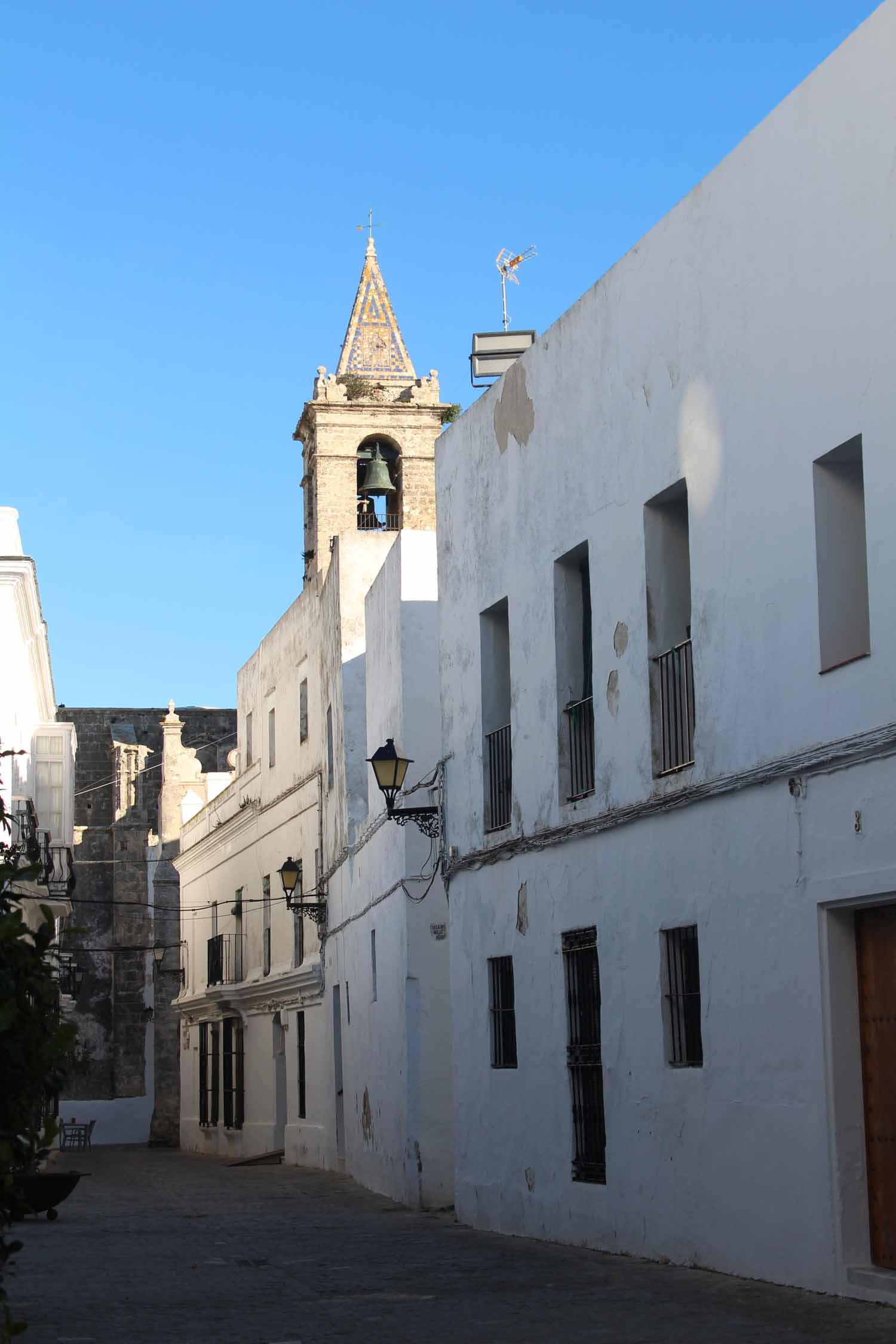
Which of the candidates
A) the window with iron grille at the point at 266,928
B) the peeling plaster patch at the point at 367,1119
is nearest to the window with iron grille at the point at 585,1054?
the peeling plaster patch at the point at 367,1119

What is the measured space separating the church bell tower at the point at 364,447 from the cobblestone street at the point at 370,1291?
13762 mm

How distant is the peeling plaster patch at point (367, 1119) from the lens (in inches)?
813

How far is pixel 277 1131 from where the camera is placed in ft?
96.5

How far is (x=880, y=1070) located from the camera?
29.8 feet

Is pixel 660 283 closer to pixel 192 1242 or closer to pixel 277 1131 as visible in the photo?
pixel 192 1242

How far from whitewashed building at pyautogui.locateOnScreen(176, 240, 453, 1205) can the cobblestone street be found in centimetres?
266

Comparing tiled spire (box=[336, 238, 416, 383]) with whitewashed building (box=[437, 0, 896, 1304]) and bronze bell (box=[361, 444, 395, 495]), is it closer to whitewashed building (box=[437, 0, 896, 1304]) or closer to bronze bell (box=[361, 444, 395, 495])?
bronze bell (box=[361, 444, 395, 495])

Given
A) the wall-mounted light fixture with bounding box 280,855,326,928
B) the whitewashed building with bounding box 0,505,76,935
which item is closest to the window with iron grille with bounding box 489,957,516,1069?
the whitewashed building with bounding box 0,505,76,935

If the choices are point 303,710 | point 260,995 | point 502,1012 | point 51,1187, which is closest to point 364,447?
point 303,710

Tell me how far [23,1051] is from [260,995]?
2600 centimetres

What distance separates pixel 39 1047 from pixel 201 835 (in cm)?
3232

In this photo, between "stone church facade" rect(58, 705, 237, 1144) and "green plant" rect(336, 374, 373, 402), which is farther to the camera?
"stone church facade" rect(58, 705, 237, 1144)

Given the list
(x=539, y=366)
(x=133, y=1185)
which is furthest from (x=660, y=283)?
(x=133, y=1185)

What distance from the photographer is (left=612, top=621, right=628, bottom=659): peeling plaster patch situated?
12.2 m
